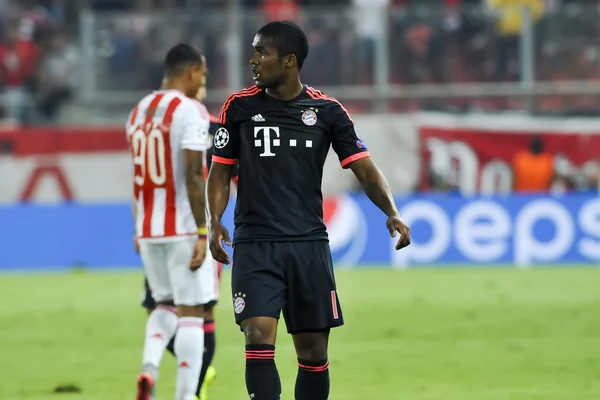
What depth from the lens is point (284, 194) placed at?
6.27m

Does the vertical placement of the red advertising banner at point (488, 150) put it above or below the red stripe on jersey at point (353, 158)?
below

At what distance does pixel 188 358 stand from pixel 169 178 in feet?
3.65

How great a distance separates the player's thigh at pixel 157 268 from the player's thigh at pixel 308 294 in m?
1.69

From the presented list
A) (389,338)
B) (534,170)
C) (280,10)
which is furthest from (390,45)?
(389,338)

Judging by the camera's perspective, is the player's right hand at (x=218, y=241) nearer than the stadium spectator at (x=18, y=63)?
Yes

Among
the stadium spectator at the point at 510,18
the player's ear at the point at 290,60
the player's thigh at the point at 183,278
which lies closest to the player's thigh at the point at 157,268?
the player's thigh at the point at 183,278

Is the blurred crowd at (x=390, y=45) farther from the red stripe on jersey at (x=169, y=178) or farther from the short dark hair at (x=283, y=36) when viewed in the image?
the short dark hair at (x=283, y=36)

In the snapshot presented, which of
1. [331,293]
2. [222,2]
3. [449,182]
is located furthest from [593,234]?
[331,293]

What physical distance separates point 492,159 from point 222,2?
5698 mm

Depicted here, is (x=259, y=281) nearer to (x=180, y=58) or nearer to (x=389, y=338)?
(x=180, y=58)

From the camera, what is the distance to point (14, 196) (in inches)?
862

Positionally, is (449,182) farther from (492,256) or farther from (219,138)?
(219,138)

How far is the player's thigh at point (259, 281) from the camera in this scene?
612 centimetres

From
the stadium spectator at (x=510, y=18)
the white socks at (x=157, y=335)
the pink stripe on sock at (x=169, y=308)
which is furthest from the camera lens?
the stadium spectator at (x=510, y=18)
